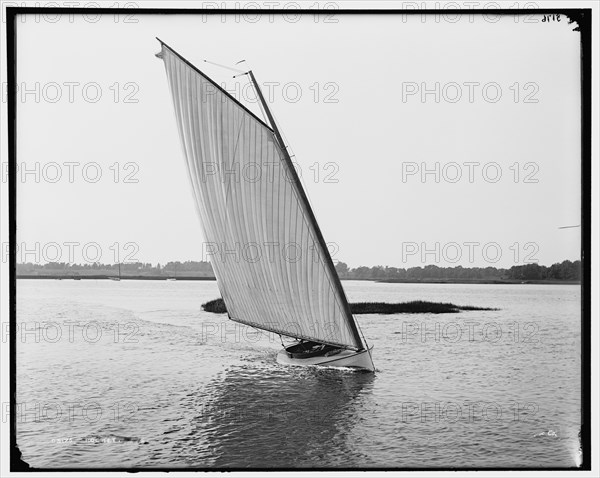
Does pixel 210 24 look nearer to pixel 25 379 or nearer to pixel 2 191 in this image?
pixel 2 191

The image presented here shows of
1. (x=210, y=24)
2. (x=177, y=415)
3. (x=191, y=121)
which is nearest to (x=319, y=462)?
(x=177, y=415)

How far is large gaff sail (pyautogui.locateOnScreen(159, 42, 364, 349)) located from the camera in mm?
2553

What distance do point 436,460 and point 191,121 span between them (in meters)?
2.32

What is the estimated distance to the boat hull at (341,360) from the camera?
8.98 ft

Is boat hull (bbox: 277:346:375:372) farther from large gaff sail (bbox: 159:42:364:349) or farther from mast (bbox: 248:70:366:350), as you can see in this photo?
mast (bbox: 248:70:366:350)

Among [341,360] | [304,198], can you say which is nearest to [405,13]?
[304,198]

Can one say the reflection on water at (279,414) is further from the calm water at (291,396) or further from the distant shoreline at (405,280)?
the distant shoreline at (405,280)

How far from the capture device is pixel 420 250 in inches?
97.0

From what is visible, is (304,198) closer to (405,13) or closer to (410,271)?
(410,271)

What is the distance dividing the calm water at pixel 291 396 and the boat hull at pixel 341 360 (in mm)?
169

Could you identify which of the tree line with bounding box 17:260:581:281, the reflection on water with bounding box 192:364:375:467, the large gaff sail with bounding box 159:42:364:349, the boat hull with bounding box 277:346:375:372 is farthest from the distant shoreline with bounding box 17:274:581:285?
the reflection on water with bounding box 192:364:375:467

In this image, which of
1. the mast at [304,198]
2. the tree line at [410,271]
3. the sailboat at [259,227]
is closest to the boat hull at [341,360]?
the sailboat at [259,227]

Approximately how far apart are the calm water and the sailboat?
0.59ft

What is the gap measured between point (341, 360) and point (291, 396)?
37 centimetres
